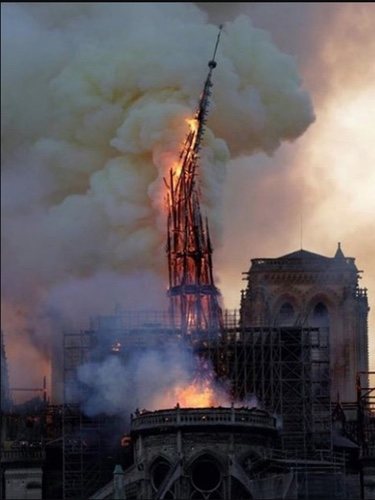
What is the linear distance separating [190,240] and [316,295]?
26.6 metres

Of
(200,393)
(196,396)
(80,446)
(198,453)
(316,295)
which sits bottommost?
(198,453)

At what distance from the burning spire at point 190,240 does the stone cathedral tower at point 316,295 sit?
22.9 meters

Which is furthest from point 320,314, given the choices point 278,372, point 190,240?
point 278,372

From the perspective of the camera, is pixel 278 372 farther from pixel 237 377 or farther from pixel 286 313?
pixel 286 313

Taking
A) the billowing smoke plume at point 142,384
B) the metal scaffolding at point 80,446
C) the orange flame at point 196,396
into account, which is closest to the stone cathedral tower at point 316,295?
the billowing smoke plume at point 142,384

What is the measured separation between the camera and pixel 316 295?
186 meters

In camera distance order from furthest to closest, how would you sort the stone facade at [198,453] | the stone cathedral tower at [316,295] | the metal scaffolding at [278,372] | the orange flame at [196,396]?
1. the stone cathedral tower at [316,295]
2. the metal scaffolding at [278,372]
3. the orange flame at [196,396]
4. the stone facade at [198,453]

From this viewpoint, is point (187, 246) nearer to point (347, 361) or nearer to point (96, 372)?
point (96, 372)

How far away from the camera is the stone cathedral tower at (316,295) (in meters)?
A: 186

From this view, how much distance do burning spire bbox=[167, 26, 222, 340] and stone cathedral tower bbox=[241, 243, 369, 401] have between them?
22941mm

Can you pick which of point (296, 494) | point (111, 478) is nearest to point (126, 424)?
point (111, 478)

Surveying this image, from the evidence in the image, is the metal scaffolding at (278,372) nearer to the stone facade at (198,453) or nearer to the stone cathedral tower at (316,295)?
the stone facade at (198,453)

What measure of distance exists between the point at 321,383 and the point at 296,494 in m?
30.0

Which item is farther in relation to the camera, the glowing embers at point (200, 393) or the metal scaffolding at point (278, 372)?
the metal scaffolding at point (278, 372)
